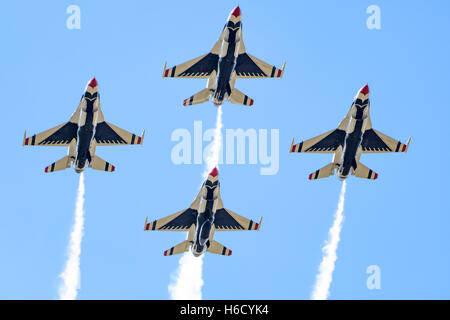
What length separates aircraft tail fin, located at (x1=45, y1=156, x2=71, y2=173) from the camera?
76.7 metres

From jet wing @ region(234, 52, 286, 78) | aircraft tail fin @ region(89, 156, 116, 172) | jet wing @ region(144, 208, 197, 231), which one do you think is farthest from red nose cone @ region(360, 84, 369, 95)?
aircraft tail fin @ region(89, 156, 116, 172)

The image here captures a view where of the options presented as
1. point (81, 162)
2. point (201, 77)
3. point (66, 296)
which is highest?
point (201, 77)

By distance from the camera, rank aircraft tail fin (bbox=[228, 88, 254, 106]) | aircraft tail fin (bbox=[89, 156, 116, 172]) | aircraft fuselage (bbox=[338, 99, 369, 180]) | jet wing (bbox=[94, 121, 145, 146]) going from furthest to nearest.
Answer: aircraft tail fin (bbox=[228, 88, 254, 106]) → jet wing (bbox=[94, 121, 145, 146]) → aircraft tail fin (bbox=[89, 156, 116, 172]) → aircraft fuselage (bbox=[338, 99, 369, 180])

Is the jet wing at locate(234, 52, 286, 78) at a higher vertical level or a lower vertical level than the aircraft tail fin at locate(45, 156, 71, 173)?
higher

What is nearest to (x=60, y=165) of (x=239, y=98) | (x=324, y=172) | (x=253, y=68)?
(x=239, y=98)

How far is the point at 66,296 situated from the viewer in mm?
75125

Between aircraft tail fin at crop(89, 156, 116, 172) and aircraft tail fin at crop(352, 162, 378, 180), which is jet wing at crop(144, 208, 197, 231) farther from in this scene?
aircraft tail fin at crop(352, 162, 378, 180)

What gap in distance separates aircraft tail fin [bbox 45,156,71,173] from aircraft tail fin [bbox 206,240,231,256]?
48.0 ft

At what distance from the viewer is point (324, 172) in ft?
257

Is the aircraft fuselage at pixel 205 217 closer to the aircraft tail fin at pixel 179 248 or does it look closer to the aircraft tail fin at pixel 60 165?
the aircraft tail fin at pixel 179 248

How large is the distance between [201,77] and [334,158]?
14.1 metres
